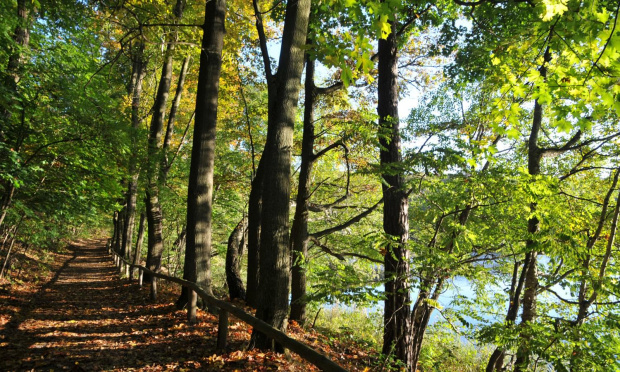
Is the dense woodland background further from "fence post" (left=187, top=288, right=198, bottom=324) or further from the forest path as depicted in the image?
the forest path

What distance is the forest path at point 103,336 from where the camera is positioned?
458 cm

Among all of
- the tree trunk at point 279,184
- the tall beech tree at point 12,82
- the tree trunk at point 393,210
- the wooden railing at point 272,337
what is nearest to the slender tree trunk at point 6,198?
the tall beech tree at point 12,82

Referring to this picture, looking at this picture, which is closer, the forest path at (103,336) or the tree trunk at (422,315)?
the tree trunk at (422,315)

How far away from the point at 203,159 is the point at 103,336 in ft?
12.2

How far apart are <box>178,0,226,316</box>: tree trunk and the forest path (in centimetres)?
121

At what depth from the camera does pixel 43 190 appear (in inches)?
301

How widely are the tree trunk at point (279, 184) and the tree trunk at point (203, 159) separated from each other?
7.37 feet

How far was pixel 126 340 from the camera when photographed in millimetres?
5621

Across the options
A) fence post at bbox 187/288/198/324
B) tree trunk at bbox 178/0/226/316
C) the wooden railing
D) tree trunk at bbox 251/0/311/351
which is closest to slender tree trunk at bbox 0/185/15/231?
tree trunk at bbox 178/0/226/316

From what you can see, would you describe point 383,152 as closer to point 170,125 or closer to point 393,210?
→ point 393,210

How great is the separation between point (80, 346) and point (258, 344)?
124 inches

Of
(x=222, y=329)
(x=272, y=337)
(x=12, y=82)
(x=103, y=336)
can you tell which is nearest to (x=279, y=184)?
(x=272, y=337)

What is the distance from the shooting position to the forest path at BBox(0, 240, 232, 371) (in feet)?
15.0

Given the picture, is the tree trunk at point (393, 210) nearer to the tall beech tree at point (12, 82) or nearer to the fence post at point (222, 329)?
the fence post at point (222, 329)
